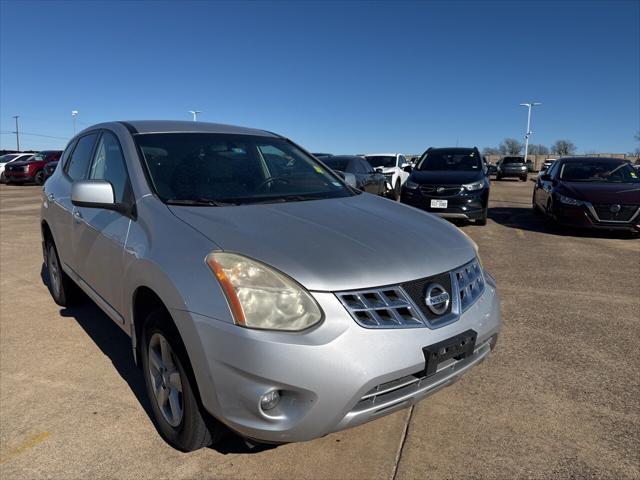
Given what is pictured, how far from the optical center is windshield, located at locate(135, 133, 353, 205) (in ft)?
8.85

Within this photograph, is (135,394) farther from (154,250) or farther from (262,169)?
(262,169)

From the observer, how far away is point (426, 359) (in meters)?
1.95

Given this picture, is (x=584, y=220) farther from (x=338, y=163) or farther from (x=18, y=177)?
(x=18, y=177)

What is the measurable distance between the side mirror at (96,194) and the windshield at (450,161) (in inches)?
333

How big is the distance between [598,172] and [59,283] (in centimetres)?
907

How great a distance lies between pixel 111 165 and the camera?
3141mm

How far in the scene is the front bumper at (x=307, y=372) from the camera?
1794 millimetres

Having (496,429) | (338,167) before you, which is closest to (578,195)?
(338,167)

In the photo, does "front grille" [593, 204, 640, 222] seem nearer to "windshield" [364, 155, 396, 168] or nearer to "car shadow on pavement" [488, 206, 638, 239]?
"car shadow on pavement" [488, 206, 638, 239]

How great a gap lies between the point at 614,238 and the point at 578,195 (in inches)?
39.4

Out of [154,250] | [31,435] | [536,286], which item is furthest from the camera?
[536,286]

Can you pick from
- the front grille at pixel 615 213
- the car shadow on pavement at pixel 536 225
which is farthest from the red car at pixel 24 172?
the front grille at pixel 615 213

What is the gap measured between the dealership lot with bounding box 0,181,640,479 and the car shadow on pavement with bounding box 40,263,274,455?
10 mm

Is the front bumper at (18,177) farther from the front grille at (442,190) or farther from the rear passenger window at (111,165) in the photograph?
the rear passenger window at (111,165)
